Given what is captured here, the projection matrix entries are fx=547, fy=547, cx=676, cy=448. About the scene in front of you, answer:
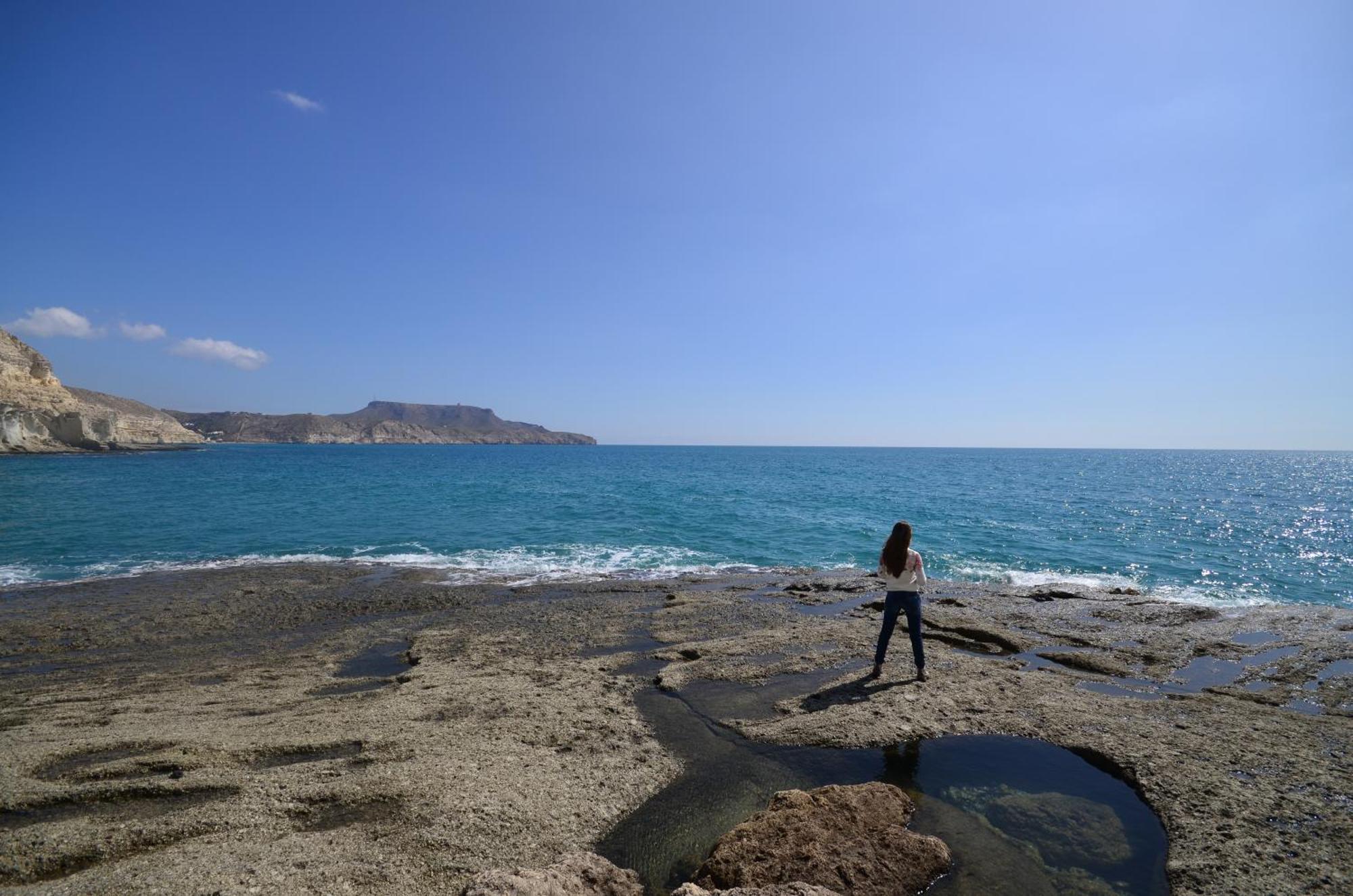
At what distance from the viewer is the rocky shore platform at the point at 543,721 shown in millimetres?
4867

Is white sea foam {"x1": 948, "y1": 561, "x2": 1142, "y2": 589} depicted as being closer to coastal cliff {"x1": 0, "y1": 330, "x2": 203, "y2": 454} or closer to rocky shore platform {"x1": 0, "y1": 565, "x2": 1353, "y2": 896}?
rocky shore platform {"x1": 0, "y1": 565, "x2": 1353, "y2": 896}

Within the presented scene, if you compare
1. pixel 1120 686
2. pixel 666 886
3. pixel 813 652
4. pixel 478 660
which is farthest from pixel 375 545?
pixel 1120 686

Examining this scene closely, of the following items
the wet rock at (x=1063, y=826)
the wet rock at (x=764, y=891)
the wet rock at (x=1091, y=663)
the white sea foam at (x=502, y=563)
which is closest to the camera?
the wet rock at (x=764, y=891)

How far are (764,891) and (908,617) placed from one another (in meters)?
6.16

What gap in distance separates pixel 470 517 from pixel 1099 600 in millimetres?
28925

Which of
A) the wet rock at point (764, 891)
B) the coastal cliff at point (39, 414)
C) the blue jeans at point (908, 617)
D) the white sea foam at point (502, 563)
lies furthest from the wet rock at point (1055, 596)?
the coastal cliff at point (39, 414)

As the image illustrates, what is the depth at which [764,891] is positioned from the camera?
3992 mm

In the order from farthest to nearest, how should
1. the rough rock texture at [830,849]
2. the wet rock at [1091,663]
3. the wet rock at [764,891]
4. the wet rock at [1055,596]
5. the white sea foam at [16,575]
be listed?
the white sea foam at [16,575], the wet rock at [1055,596], the wet rock at [1091,663], the rough rock texture at [830,849], the wet rock at [764,891]

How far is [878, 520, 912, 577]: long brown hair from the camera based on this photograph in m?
9.07

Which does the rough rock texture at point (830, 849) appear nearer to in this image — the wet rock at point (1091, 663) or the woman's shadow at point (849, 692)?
the woman's shadow at point (849, 692)

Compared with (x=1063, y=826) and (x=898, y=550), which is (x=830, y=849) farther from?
(x=898, y=550)

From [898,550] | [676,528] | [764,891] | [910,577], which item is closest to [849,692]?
[910,577]

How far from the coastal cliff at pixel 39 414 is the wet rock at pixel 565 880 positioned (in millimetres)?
110703

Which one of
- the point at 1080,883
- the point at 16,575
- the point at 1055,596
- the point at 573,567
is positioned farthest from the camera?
the point at 573,567
